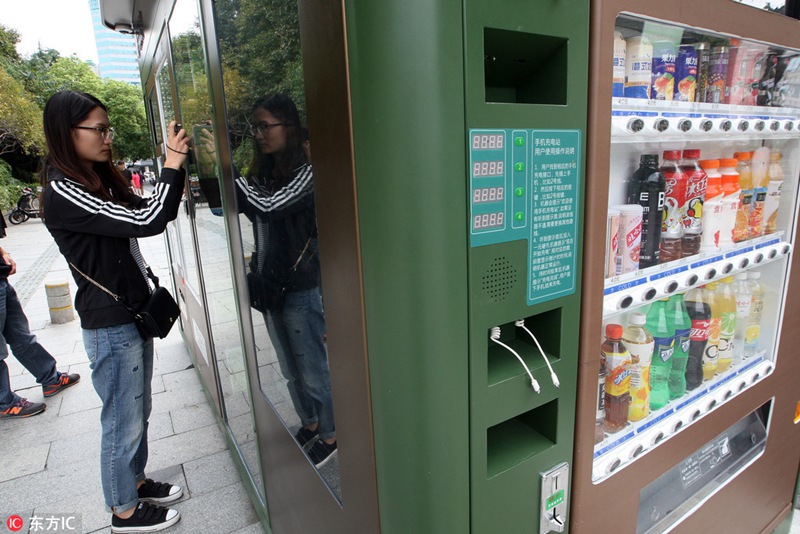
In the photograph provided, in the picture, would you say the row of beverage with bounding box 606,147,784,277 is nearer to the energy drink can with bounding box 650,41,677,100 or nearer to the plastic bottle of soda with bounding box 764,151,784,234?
the plastic bottle of soda with bounding box 764,151,784,234

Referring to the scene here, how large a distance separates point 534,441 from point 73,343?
219 inches

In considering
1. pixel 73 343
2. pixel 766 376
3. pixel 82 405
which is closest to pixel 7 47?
pixel 73 343

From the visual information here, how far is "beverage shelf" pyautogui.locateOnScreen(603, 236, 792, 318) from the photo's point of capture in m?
1.28

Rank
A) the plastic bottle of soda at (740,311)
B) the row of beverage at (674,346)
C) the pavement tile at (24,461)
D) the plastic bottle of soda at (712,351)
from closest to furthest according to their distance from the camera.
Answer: the row of beverage at (674,346) < the plastic bottle of soda at (712,351) < the plastic bottle of soda at (740,311) < the pavement tile at (24,461)

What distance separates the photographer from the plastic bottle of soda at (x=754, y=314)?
1.95 meters

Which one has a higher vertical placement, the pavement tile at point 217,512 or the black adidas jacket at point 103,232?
the black adidas jacket at point 103,232

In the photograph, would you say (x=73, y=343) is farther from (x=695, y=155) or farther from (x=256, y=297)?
(x=695, y=155)

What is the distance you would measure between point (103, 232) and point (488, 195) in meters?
1.83

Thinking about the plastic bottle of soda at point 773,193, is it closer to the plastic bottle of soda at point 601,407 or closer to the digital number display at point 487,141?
the plastic bottle of soda at point 601,407

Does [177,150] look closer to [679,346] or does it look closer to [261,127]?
[261,127]

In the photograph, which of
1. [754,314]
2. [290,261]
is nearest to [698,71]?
[754,314]

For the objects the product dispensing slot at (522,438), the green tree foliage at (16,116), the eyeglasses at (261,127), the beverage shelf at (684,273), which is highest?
the green tree foliage at (16,116)

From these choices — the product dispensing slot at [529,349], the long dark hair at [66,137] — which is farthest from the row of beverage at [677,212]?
the long dark hair at [66,137]

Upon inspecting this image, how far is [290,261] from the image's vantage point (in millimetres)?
1410
